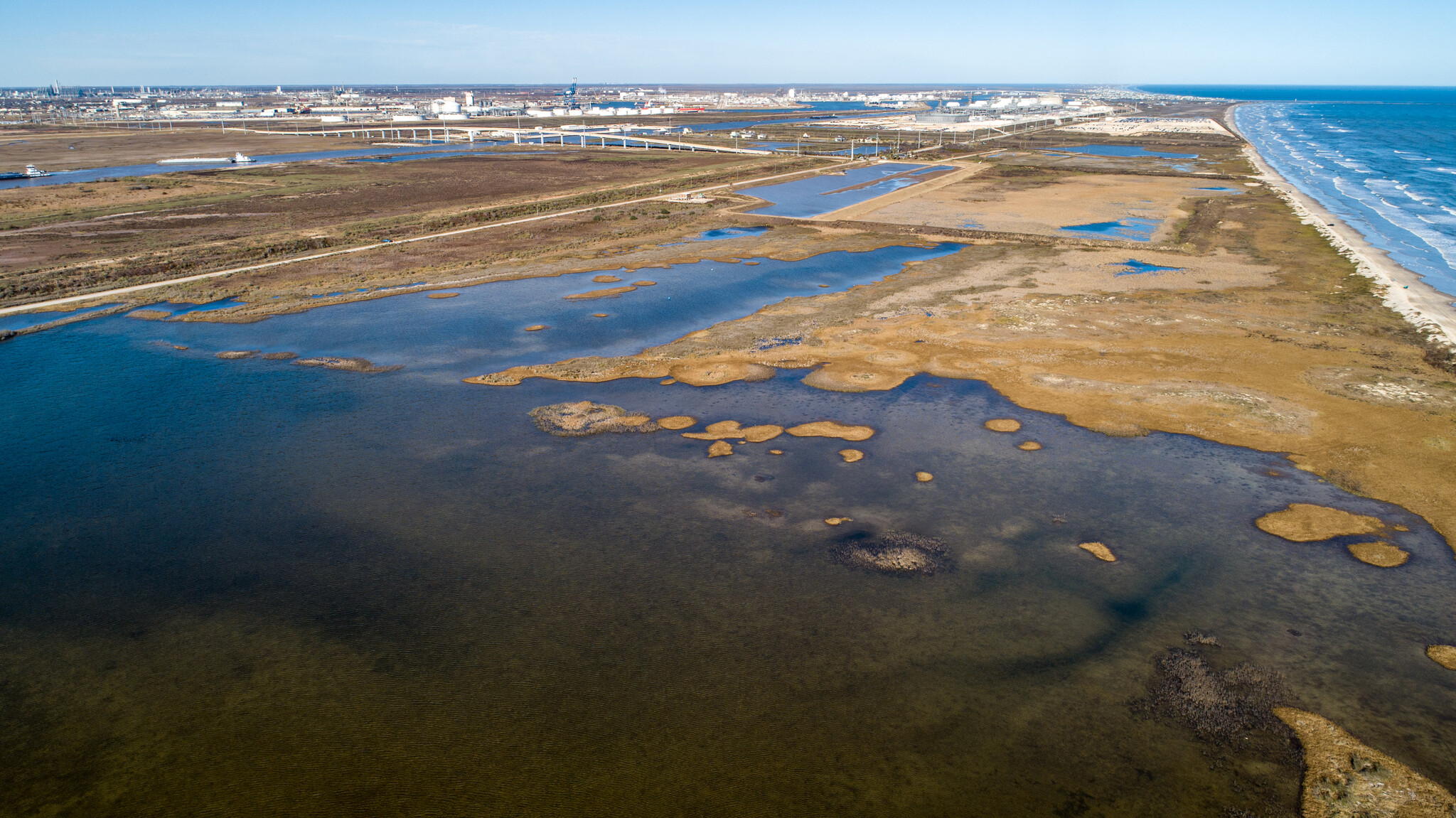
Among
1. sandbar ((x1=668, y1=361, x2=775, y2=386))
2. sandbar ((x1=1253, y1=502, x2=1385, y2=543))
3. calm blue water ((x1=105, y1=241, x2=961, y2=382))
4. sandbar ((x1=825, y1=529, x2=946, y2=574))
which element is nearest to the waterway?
calm blue water ((x1=105, y1=241, x2=961, y2=382))

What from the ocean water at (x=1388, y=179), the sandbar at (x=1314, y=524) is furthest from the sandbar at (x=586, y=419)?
the ocean water at (x=1388, y=179)

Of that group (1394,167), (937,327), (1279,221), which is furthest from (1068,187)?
(937,327)

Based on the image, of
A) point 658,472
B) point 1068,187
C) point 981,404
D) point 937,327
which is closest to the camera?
point 658,472

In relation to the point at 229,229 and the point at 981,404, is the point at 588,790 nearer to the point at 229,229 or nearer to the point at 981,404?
the point at 981,404

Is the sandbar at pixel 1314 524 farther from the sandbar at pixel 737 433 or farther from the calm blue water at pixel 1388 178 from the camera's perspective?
the calm blue water at pixel 1388 178

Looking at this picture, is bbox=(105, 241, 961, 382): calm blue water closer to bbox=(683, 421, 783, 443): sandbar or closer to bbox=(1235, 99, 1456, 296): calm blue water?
bbox=(683, 421, 783, 443): sandbar

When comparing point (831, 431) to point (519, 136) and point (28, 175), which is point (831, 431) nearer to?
point (28, 175)

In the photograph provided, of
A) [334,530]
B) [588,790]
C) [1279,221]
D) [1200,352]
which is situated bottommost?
[588,790]
